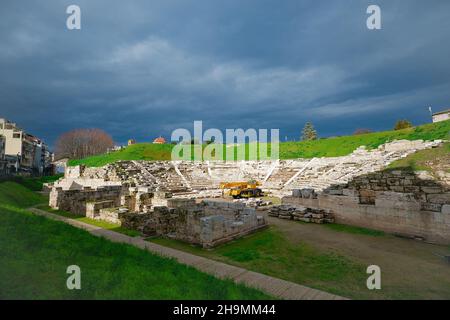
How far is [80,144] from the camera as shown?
60750 mm

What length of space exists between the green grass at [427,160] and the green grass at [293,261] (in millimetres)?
13170

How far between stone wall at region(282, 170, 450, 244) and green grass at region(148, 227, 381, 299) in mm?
4716

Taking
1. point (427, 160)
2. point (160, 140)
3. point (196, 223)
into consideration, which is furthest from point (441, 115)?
point (160, 140)

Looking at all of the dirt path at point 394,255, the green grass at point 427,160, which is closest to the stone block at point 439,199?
the dirt path at point 394,255

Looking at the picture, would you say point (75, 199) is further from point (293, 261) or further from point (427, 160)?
point (427, 160)

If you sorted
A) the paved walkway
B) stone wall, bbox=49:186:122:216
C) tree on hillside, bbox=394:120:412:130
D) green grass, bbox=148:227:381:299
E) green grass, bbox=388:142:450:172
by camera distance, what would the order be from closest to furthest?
the paved walkway → green grass, bbox=148:227:381:299 → stone wall, bbox=49:186:122:216 → green grass, bbox=388:142:450:172 → tree on hillside, bbox=394:120:412:130

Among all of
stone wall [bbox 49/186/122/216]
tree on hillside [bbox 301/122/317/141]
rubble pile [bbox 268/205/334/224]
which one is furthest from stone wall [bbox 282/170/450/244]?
tree on hillside [bbox 301/122/317/141]

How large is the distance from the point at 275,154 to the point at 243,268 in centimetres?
3341

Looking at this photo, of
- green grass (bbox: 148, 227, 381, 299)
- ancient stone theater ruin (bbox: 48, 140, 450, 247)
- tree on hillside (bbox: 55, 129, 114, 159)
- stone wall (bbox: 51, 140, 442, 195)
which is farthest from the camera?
tree on hillside (bbox: 55, 129, 114, 159)

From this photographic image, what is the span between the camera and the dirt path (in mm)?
5566

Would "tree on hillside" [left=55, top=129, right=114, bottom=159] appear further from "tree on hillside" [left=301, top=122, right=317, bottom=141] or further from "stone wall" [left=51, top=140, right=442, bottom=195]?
"tree on hillside" [left=301, top=122, right=317, bottom=141]

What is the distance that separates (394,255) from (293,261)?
12.1ft
